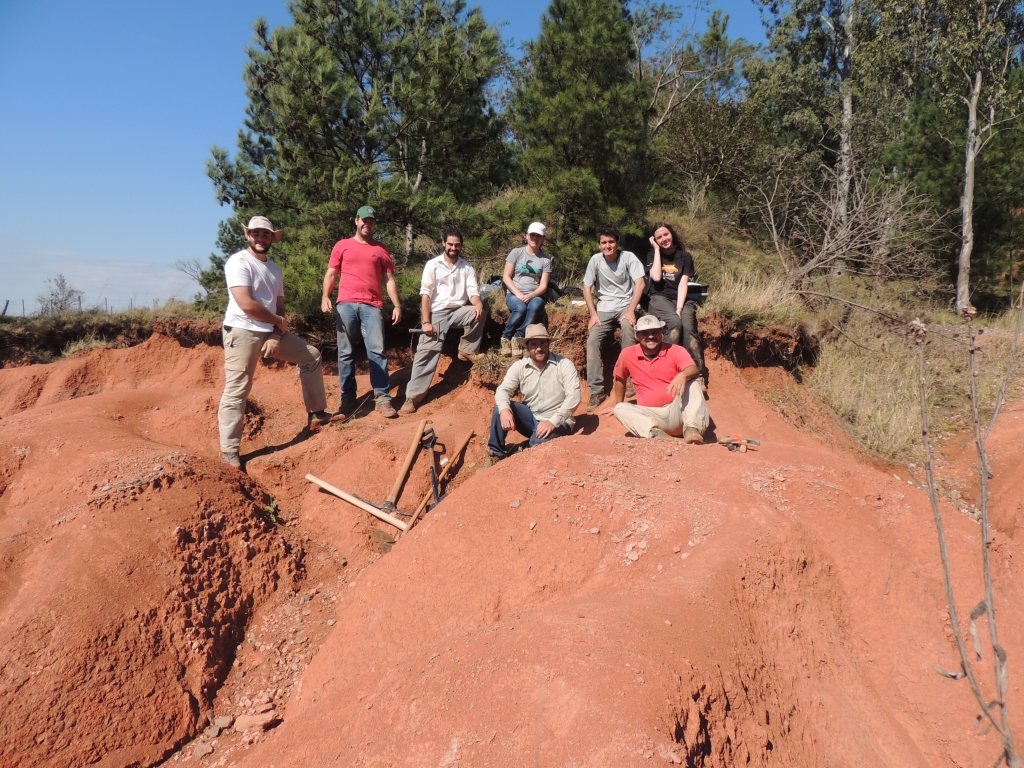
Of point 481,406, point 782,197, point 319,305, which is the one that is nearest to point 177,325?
point 319,305

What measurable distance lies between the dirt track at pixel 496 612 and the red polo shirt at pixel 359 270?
5.90ft

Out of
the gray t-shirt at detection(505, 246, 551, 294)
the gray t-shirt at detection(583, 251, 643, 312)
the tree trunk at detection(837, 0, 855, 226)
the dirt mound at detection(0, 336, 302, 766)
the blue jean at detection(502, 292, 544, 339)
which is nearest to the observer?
the dirt mound at detection(0, 336, 302, 766)

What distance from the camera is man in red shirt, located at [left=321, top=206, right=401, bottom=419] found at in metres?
6.34

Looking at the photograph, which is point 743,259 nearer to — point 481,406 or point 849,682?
point 481,406

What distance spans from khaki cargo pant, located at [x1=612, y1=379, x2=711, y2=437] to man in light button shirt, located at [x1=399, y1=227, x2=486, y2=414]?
2.17 m

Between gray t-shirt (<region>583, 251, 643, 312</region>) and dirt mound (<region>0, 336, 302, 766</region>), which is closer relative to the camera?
dirt mound (<region>0, 336, 302, 766</region>)

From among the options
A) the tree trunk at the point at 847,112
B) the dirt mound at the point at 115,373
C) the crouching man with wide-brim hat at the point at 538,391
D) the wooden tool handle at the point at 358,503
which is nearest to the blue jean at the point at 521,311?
the crouching man with wide-brim hat at the point at 538,391

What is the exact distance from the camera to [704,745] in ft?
8.27

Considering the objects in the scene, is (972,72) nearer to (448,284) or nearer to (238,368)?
(448,284)

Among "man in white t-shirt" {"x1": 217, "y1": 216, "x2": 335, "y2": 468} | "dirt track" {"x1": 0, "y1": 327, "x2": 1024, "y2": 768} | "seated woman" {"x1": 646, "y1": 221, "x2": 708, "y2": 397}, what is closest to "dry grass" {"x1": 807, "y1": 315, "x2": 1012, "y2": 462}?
"seated woman" {"x1": 646, "y1": 221, "x2": 708, "y2": 397}

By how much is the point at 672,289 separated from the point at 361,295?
3.25 meters

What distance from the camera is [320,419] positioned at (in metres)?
6.45

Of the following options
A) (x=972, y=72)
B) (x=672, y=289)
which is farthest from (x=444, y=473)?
(x=972, y=72)

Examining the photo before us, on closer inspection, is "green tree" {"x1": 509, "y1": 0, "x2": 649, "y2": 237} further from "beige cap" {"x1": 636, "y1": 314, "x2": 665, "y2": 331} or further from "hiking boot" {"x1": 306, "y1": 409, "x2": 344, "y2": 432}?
"hiking boot" {"x1": 306, "y1": 409, "x2": 344, "y2": 432}
